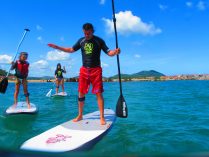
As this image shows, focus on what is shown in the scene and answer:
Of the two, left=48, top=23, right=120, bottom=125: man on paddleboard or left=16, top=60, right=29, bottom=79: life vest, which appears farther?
left=16, top=60, right=29, bottom=79: life vest

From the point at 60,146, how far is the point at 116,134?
2.50 metres

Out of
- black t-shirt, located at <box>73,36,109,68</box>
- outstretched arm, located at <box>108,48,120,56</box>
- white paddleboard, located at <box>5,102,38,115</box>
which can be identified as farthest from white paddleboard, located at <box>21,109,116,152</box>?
white paddleboard, located at <box>5,102,38,115</box>

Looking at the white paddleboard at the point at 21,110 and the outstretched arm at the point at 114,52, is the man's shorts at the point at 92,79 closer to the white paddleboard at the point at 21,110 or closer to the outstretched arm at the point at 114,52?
the outstretched arm at the point at 114,52

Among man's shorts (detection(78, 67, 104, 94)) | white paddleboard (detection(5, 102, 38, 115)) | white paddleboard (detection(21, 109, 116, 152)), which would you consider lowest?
white paddleboard (detection(21, 109, 116, 152))

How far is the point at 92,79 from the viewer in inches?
271

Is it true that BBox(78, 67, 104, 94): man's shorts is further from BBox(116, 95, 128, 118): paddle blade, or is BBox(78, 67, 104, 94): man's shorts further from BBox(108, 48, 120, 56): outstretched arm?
BBox(116, 95, 128, 118): paddle blade

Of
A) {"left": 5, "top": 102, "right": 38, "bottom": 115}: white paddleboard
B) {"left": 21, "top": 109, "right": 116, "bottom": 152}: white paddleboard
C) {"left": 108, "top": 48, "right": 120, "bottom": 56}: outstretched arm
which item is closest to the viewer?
{"left": 21, "top": 109, "right": 116, "bottom": 152}: white paddleboard

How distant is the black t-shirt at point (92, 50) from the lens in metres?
6.84

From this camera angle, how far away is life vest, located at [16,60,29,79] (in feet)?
32.9

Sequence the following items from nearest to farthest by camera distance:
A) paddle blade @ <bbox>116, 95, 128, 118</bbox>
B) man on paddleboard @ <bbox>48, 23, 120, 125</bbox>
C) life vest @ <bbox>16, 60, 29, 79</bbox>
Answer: man on paddleboard @ <bbox>48, 23, 120, 125</bbox> < paddle blade @ <bbox>116, 95, 128, 118</bbox> < life vest @ <bbox>16, 60, 29, 79</bbox>

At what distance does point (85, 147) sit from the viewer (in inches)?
208

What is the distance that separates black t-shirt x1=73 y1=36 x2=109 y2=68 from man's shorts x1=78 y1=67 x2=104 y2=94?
125 millimetres

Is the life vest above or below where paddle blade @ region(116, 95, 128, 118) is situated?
above

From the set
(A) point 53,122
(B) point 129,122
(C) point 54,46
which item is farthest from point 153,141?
(A) point 53,122
